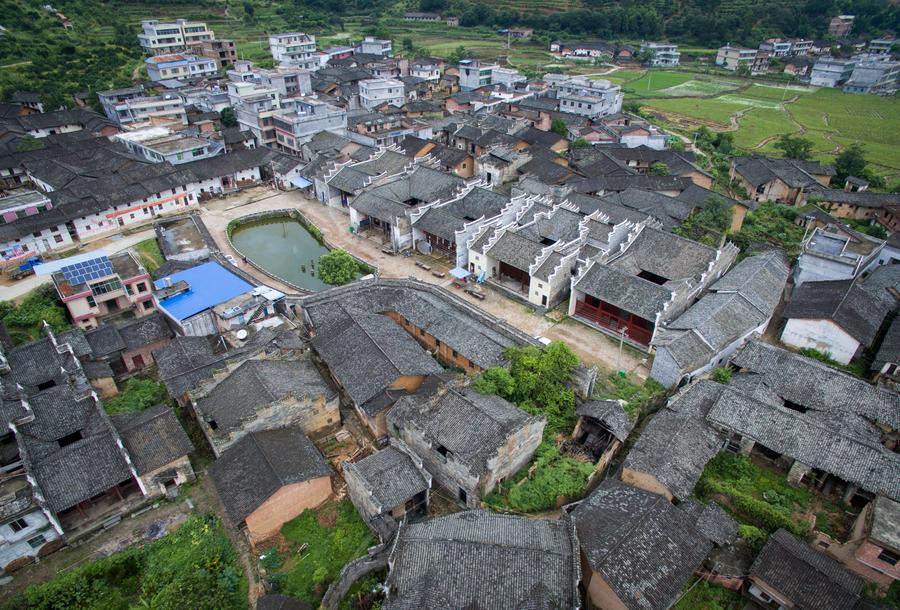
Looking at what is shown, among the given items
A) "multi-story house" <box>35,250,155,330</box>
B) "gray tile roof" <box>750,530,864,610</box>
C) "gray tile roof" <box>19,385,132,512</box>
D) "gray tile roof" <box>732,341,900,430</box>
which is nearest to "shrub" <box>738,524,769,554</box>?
"gray tile roof" <box>750,530,864,610</box>

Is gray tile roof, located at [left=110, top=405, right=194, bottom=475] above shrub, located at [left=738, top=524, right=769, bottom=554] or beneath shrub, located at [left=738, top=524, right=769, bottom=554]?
above

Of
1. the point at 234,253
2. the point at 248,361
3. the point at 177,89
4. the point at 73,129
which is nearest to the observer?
the point at 248,361

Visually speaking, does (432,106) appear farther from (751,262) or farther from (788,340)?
(788,340)

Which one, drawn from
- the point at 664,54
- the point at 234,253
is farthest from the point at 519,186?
the point at 664,54

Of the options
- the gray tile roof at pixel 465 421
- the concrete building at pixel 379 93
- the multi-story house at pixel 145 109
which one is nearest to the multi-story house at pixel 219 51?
the multi-story house at pixel 145 109

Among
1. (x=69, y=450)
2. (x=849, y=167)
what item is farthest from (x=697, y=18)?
(x=69, y=450)

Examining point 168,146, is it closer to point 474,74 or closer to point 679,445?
point 474,74

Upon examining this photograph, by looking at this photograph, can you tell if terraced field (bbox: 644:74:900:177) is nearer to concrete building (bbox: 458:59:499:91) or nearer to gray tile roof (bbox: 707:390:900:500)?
concrete building (bbox: 458:59:499:91)
